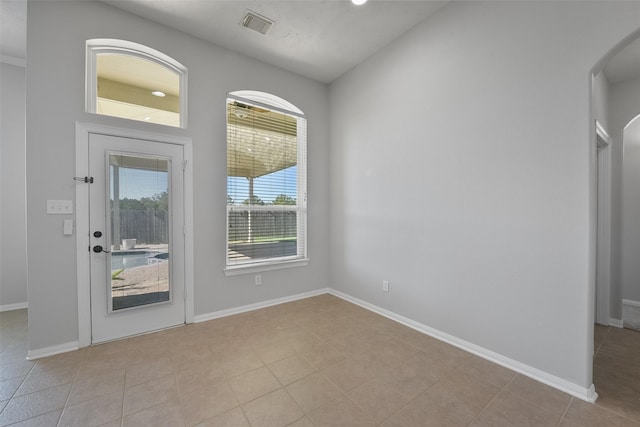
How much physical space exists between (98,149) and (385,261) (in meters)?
3.25

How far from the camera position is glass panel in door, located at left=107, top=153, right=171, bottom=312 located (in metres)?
2.65

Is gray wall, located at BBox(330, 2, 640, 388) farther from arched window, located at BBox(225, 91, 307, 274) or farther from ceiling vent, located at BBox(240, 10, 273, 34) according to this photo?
ceiling vent, located at BBox(240, 10, 273, 34)

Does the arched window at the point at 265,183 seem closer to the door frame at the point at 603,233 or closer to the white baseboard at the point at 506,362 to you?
the white baseboard at the point at 506,362

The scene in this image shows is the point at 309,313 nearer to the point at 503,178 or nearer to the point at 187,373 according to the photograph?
the point at 187,373

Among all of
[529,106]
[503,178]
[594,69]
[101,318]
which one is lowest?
[101,318]

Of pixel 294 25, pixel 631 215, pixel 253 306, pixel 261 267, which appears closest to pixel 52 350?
pixel 253 306

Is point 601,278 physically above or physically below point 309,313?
above

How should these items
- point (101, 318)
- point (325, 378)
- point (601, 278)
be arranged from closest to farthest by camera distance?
point (325, 378) < point (101, 318) < point (601, 278)

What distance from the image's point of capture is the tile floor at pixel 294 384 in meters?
1.67

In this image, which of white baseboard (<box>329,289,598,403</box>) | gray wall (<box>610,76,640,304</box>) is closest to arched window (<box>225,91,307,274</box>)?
white baseboard (<box>329,289,598,403</box>)

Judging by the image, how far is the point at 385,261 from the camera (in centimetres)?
329

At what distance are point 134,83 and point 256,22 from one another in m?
1.46

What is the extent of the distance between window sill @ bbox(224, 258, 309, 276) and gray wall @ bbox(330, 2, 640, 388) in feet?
3.37

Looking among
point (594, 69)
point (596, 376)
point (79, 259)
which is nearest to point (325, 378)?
point (596, 376)
